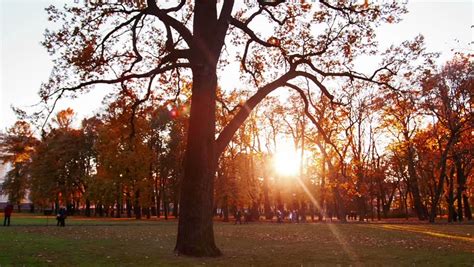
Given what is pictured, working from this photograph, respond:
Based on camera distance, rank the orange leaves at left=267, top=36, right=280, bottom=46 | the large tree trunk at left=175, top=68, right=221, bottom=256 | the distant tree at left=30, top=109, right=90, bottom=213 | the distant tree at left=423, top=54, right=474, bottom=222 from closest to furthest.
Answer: the large tree trunk at left=175, top=68, right=221, bottom=256 → the orange leaves at left=267, top=36, right=280, bottom=46 → the distant tree at left=423, top=54, right=474, bottom=222 → the distant tree at left=30, top=109, right=90, bottom=213

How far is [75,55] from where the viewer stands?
14945mm

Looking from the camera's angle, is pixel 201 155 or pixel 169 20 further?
pixel 169 20

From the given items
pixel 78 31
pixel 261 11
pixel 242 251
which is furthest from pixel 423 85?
pixel 78 31

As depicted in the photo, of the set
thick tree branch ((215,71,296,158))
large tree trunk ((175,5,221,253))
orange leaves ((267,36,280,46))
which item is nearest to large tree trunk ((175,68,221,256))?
large tree trunk ((175,5,221,253))

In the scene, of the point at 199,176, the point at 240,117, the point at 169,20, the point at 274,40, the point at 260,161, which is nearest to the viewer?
the point at 199,176

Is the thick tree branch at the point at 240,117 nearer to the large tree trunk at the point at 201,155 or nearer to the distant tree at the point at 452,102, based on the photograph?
the large tree trunk at the point at 201,155

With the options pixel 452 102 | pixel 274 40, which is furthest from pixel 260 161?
pixel 274 40

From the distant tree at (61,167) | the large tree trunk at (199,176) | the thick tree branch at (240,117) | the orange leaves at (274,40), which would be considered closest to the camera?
the large tree trunk at (199,176)

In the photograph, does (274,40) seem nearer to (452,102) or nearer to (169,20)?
(169,20)

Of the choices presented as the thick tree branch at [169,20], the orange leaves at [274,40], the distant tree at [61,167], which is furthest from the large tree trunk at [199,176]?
the distant tree at [61,167]

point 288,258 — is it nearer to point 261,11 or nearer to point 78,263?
point 78,263

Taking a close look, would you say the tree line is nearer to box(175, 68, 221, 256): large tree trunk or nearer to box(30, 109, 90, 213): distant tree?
box(30, 109, 90, 213): distant tree

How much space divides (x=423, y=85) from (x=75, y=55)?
11.6m

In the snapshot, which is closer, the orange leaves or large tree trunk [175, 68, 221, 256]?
large tree trunk [175, 68, 221, 256]
